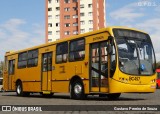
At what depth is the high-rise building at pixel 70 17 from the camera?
8175 centimetres

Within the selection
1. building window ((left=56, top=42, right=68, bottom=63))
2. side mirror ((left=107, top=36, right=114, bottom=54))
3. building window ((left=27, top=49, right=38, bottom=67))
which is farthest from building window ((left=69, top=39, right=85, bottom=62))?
building window ((left=27, top=49, right=38, bottom=67))

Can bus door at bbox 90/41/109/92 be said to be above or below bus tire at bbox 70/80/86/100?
above

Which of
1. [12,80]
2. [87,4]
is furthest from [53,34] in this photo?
[12,80]

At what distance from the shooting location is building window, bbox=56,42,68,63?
18.0 meters

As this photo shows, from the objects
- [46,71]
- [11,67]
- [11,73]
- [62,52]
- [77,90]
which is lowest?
[77,90]

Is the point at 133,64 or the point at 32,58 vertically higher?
the point at 32,58

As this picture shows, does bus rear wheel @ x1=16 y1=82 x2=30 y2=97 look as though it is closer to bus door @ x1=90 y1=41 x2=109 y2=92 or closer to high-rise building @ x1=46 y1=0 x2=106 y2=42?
bus door @ x1=90 y1=41 x2=109 y2=92

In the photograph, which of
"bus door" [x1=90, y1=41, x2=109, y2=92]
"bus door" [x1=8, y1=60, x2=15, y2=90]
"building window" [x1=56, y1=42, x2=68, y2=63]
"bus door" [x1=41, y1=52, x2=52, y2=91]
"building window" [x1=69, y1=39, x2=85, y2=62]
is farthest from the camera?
"bus door" [x1=8, y1=60, x2=15, y2=90]

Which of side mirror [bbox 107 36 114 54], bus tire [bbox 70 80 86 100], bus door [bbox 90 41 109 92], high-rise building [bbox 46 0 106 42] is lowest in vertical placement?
bus tire [bbox 70 80 86 100]

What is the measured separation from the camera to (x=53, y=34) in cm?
8362

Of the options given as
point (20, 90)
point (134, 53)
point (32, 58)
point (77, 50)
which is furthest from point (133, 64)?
point (20, 90)

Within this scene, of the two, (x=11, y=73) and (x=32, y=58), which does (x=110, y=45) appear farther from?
(x=11, y=73)

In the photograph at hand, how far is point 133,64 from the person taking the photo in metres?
15.1

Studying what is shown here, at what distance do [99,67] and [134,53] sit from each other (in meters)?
1.61
